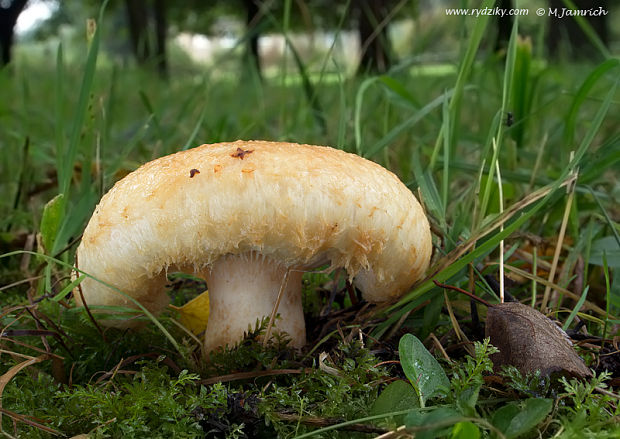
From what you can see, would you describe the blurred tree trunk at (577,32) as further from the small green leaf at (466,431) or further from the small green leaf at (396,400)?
the small green leaf at (466,431)

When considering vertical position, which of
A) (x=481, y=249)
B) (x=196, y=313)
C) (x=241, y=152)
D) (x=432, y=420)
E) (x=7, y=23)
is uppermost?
(x=7, y=23)

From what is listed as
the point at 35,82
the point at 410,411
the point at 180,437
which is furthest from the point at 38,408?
the point at 35,82

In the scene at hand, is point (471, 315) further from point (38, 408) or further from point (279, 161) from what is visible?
point (38, 408)

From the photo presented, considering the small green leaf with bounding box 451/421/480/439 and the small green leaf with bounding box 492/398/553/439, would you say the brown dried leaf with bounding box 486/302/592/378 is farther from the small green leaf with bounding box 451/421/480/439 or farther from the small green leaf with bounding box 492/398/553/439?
the small green leaf with bounding box 451/421/480/439

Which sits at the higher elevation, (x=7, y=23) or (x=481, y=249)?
(x=7, y=23)

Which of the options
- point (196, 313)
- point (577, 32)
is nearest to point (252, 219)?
point (196, 313)

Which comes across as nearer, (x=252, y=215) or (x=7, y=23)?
(x=252, y=215)

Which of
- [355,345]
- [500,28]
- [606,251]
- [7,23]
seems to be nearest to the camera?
[355,345]

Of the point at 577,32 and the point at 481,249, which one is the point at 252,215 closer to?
the point at 481,249
